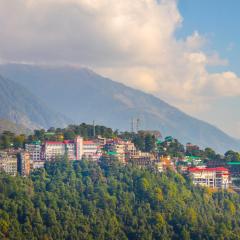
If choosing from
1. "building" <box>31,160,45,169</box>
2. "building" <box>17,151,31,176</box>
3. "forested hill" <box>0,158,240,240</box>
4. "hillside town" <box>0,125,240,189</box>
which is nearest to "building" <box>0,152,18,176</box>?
"hillside town" <box>0,125,240,189</box>

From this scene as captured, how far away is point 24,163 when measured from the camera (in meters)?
57.3

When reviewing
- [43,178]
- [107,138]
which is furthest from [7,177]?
[107,138]

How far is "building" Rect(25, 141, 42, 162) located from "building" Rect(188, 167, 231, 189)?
12801 millimetres

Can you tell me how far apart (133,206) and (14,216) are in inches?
363

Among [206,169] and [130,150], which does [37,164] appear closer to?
[130,150]

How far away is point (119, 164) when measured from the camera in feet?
193

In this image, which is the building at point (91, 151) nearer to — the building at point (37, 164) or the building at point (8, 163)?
the building at point (37, 164)

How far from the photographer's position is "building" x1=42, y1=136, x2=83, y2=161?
5984 centimetres

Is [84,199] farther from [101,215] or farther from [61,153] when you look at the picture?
[61,153]

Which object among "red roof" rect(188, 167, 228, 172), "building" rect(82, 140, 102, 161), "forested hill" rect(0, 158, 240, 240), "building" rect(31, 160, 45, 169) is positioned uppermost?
"building" rect(82, 140, 102, 161)

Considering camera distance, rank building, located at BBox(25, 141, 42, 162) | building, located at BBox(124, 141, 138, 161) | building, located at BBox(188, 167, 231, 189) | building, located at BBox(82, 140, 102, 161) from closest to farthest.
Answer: building, located at BBox(25, 141, 42, 162)
building, located at BBox(82, 140, 102, 161)
building, located at BBox(188, 167, 231, 189)
building, located at BBox(124, 141, 138, 161)

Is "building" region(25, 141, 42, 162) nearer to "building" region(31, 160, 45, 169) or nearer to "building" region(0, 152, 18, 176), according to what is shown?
"building" region(31, 160, 45, 169)

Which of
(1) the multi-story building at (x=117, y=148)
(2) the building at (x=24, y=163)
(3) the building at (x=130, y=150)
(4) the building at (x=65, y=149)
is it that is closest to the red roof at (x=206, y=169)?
(3) the building at (x=130, y=150)

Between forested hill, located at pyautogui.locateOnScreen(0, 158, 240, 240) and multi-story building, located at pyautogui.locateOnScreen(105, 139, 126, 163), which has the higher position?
multi-story building, located at pyautogui.locateOnScreen(105, 139, 126, 163)
